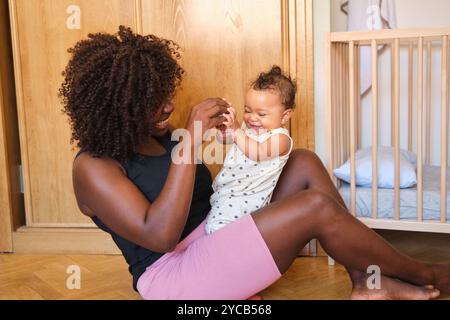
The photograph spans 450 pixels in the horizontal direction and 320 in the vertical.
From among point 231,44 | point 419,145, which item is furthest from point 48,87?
point 419,145

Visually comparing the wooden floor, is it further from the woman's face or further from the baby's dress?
the woman's face

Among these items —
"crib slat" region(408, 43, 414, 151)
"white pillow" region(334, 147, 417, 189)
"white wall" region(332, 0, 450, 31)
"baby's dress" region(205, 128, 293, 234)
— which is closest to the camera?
"baby's dress" region(205, 128, 293, 234)

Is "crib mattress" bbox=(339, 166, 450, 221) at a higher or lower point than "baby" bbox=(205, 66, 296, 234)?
lower

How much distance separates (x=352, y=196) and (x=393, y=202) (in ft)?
0.46

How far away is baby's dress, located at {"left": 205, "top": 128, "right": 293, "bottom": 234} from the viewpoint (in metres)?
1.52

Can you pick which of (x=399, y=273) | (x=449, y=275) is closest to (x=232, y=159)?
(x=399, y=273)

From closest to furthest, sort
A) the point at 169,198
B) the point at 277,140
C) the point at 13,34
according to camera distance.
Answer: the point at 169,198
the point at 277,140
the point at 13,34

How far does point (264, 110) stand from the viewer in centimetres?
155

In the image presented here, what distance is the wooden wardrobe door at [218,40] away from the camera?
1979 mm

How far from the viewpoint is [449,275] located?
155 cm

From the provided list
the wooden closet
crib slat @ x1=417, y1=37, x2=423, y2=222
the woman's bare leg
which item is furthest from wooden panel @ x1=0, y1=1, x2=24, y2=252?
crib slat @ x1=417, y1=37, x2=423, y2=222

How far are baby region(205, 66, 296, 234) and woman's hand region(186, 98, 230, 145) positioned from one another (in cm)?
9

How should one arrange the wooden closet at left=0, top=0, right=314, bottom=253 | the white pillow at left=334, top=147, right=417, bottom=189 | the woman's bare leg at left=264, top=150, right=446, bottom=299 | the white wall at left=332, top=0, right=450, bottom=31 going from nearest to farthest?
the woman's bare leg at left=264, top=150, right=446, bottom=299, the white pillow at left=334, top=147, right=417, bottom=189, the wooden closet at left=0, top=0, right=314, bottom=253, the white wall at left=332, top=0, right=450, bottom=31

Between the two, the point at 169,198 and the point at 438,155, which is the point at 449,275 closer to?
the point at 169,198
